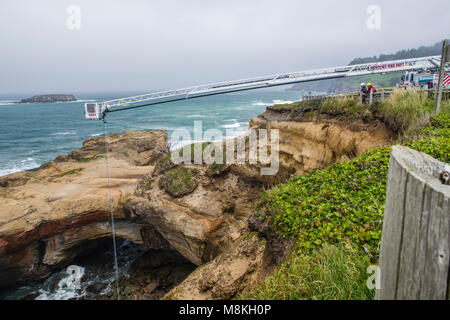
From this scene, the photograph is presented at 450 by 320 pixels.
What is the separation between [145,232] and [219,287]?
930 centimetres

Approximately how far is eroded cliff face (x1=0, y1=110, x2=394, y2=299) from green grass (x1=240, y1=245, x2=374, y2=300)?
4617 millimetres

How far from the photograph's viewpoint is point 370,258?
3518 millimetres

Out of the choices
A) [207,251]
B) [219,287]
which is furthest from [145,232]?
[219,287]

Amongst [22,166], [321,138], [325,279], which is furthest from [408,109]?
[22,166]

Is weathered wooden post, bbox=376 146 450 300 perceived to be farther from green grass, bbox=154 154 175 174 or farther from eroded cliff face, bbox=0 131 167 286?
eroded cliff face, bbox=0 131 167 286

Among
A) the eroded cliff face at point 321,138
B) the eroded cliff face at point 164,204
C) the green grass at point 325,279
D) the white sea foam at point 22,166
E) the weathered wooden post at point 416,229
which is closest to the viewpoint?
the weathered wooden post at point 416,229

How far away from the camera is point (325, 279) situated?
10.1 ft

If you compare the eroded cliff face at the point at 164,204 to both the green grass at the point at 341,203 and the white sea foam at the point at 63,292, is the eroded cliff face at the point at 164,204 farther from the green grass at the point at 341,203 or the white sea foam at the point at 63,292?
the green grass at the point at 341,203

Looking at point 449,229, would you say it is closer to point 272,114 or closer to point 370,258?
point 370,258

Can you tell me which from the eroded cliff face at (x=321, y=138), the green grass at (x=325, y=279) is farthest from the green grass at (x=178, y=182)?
the green grass at (x=325, y=279)

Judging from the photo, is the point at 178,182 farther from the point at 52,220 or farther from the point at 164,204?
the point at 52,220

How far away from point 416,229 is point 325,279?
2236mm

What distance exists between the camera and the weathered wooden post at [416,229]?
3.52 feet
